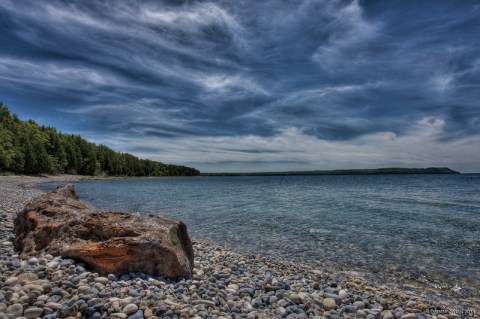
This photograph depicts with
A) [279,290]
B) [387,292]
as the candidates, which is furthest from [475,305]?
[279,290]

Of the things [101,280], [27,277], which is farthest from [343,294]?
[27,277]

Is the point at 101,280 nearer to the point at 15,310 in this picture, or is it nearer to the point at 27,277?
the point at 27,277

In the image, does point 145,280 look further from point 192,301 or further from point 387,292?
point 387,292

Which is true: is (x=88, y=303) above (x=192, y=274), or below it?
above

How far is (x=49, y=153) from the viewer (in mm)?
117062

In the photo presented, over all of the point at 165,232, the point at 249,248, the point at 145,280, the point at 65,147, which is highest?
the point at 65,147

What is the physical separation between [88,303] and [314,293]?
5.10 meters

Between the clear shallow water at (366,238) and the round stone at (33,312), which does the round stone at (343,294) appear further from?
the round stone at (33,312)

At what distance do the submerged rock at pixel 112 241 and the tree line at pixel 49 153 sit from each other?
3673 inches

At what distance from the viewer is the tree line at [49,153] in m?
89.5

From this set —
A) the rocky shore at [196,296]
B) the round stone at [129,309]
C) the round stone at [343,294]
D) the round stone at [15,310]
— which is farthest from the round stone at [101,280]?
the round stone at [343,294]

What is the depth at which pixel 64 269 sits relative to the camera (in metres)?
6.48

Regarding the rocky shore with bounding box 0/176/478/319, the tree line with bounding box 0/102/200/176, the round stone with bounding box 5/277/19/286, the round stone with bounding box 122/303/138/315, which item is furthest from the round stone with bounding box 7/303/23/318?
the tree line with bounding box 0/102/200/176

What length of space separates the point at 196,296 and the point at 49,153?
135m
